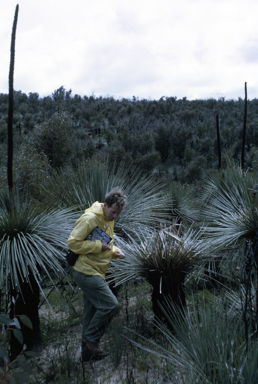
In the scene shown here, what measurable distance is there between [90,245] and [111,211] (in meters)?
0.33

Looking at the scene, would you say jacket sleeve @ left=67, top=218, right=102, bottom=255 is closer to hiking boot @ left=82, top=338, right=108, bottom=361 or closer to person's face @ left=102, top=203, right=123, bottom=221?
person's face @ left=102, top=203, right=123, bottom=221

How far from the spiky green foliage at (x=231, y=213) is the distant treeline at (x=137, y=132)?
8.80 metres

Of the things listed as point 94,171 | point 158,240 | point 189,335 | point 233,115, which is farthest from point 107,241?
point 233,115

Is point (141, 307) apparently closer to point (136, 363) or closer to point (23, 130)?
point (136, 363)

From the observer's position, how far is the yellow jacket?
9.80 feet

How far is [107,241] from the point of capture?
10.3 feet

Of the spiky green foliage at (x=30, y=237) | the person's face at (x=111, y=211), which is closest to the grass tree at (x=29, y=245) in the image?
the spiky green foliage at (x=30, y=237)

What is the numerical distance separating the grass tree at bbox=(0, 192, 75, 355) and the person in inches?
11.4

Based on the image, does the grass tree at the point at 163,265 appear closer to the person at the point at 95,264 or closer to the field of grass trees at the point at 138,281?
the field of grass trees at the point at 138,281

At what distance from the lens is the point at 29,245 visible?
3.19 m

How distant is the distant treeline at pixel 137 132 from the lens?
1625cm

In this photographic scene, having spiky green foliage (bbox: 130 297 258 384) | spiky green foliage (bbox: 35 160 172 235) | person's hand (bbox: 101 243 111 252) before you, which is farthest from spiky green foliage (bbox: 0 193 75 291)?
spiky green foliage (bbox: 130 297 258 384)

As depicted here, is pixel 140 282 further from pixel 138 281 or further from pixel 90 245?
pixel 90 245

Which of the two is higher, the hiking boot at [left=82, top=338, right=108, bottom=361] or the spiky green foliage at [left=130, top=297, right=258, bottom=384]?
the spiky green foliage at [left=130, top=297, right=258, bottom=384]
